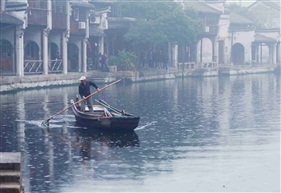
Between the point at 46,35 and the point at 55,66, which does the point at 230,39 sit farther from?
the point at 46,35

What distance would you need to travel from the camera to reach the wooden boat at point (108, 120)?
2625 cm

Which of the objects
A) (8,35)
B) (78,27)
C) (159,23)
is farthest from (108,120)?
(159,23)

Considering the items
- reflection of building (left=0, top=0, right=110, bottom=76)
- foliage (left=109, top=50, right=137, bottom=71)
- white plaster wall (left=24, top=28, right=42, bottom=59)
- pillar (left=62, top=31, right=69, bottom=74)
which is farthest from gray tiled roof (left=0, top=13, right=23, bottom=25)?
foliage (left=109, top=50, right=137, bottom=71)

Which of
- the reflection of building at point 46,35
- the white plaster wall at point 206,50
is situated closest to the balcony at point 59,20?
the reflection of building at point 46,35

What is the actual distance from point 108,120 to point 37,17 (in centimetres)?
2689

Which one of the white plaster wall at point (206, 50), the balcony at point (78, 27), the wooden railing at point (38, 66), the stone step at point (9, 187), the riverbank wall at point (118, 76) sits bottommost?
the stone step at point (9, 187)

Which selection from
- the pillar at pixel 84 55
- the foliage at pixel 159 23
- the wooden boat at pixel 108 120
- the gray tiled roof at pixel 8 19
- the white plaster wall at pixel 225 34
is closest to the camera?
the wooden boat at pixel 108 120

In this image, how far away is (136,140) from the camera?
25.6 meters

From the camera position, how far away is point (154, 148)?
23859 mm

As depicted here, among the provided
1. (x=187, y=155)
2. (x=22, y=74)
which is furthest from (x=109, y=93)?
(x=187, y=155)

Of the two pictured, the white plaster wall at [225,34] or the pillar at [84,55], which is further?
the white plaster wall at [225,34]

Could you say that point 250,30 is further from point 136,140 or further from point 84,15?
point 136,140

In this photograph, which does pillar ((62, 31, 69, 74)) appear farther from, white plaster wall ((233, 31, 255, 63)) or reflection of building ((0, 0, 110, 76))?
white plaster wall ((233, 31, 255, 63))

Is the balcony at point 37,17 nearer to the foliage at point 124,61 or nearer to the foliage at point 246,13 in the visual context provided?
the foliage at point 124,61
